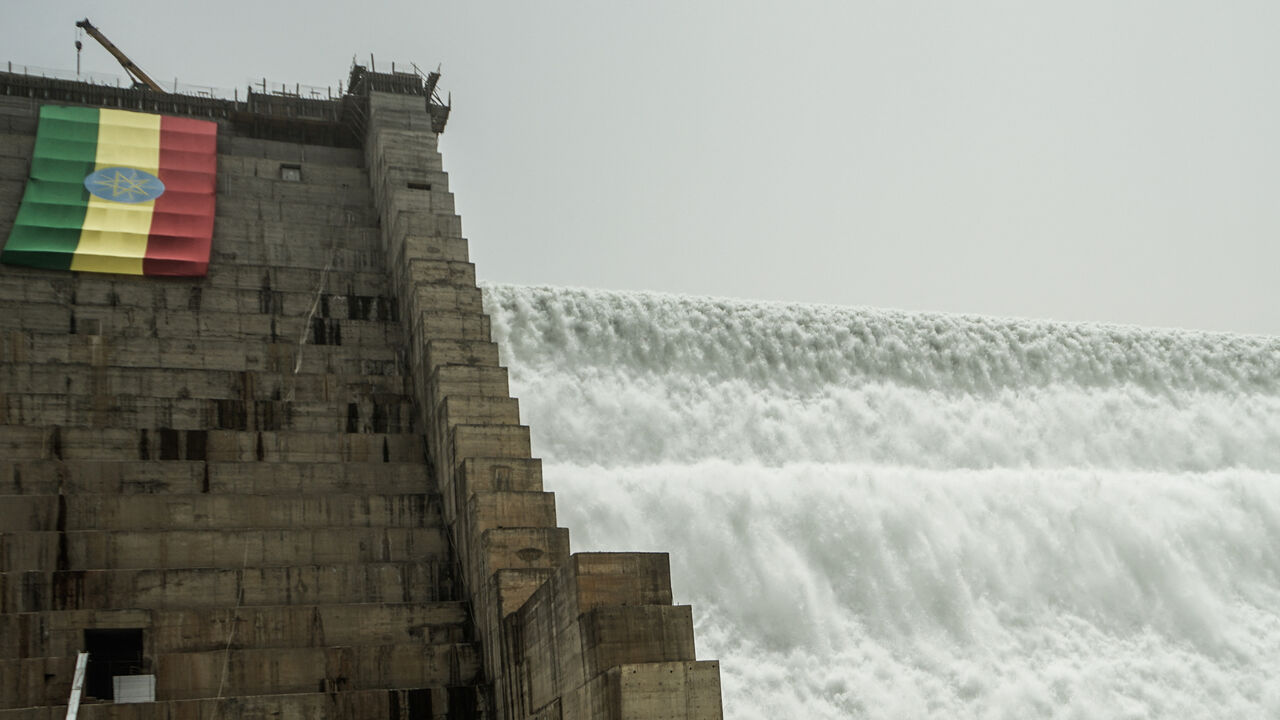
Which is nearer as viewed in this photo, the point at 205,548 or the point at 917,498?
the point at 205,548

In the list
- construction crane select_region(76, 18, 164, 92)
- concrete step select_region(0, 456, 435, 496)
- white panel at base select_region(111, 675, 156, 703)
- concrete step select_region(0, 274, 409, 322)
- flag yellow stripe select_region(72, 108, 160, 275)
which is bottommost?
white panel at base select_region(111, 675, 156, 703)

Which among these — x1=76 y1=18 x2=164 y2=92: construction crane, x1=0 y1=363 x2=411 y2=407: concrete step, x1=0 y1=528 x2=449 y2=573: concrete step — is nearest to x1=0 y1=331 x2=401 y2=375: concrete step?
x1=0 y1=363 x2=411 y2=407: concrete step

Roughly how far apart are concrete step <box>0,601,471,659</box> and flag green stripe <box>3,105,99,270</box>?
27.4ft

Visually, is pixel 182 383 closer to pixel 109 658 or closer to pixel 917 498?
pixel 109 658

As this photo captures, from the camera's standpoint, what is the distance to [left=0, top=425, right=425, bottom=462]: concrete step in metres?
16.8

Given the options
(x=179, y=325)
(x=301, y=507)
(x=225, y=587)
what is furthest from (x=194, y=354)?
(x=225, y=587)

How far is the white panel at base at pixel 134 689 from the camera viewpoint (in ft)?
46.5

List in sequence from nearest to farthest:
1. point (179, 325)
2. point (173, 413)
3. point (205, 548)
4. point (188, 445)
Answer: point (205, 548) → point (188, 445) → point (173, 413) → point (179, 325)

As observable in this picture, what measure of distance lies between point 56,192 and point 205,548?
32.5ft

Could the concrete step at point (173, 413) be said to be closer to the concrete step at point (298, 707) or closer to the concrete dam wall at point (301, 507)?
the concrete dam wall at point (301, 507)

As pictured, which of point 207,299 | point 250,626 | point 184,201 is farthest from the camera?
point 184,201

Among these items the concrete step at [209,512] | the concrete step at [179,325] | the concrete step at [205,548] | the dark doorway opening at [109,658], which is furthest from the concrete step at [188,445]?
the dark doorway opening at [109,658]

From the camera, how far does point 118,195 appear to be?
23.7 meters

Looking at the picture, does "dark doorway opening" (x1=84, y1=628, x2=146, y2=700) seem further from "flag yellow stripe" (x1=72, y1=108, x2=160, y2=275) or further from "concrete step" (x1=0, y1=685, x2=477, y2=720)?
"flag yellow stripe" (x1=72, y1=108, x2=160, y2=275)
